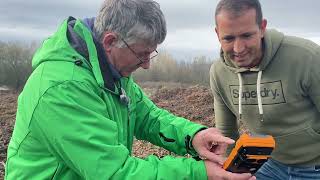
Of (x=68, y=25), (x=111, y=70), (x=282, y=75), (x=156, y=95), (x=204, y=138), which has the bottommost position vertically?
→ (x=156, y=95)

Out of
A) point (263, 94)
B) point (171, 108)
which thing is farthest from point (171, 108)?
point (263, 94)

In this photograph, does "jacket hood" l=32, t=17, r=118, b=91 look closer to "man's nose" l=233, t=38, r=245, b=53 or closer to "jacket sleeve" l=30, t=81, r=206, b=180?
"jacket sleeve" l=30, t=81, r=206, b=180

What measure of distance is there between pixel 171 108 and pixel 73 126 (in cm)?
1037

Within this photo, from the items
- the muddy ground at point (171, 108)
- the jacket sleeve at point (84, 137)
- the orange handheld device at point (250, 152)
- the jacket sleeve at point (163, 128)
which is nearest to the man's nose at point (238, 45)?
the jacket sleeve at point (163, 128)

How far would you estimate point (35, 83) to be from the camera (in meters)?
2.75

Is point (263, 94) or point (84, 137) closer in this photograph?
point (84, 137)

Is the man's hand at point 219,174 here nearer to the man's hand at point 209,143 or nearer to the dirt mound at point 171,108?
the man's hand at point 209,143

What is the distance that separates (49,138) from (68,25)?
69cm

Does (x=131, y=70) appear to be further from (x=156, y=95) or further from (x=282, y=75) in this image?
(x=156, y=95)

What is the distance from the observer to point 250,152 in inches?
111

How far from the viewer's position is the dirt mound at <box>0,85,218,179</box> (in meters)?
9.06

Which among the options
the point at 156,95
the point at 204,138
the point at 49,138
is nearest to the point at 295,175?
→ the point at 204,138

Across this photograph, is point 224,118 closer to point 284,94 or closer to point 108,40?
point 284,94

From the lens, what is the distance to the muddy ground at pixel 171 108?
9062mm
